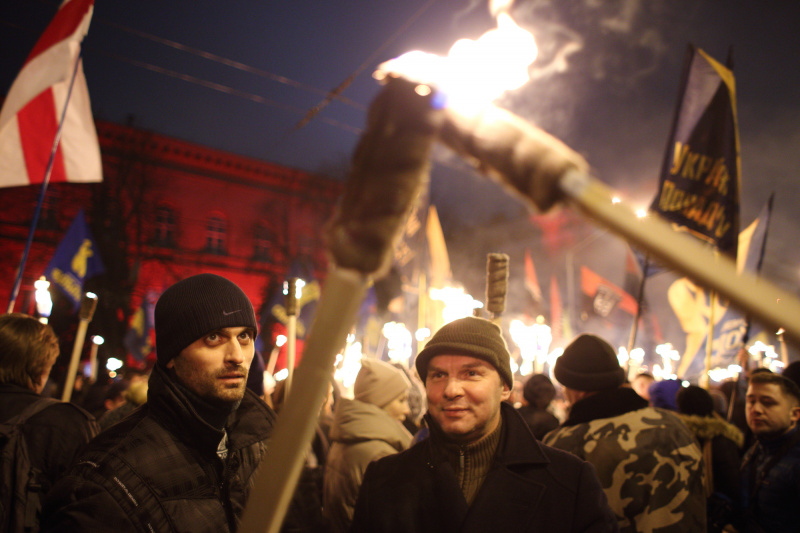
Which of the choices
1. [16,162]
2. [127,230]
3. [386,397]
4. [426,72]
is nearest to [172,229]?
[127,230]

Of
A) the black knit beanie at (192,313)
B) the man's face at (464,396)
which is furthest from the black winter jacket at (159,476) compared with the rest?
the man's face at (464,396)

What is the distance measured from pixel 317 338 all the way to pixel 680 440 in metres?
3.09

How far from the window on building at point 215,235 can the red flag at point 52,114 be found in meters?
23.2

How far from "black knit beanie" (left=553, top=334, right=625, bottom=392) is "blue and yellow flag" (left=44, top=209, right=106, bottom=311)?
29.8 ft

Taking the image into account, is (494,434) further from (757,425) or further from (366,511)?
(757,425)

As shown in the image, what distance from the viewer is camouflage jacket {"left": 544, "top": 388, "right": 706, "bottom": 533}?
9.24 ft

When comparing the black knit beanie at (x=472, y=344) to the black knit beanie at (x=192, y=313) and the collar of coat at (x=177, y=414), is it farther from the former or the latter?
the collar of coat at (x=177, y=414)

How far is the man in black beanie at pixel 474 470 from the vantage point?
6.83 feet

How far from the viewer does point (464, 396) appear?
91.4 inches

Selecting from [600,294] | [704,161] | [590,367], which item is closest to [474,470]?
[590,367]

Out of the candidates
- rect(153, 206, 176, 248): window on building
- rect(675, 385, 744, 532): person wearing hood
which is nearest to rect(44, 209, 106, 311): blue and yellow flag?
rect(675, 385, 744, 532): person wearing hood

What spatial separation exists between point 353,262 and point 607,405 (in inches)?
118

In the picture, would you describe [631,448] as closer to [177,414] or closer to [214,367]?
[214,367]

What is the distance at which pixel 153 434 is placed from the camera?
6.33ft
